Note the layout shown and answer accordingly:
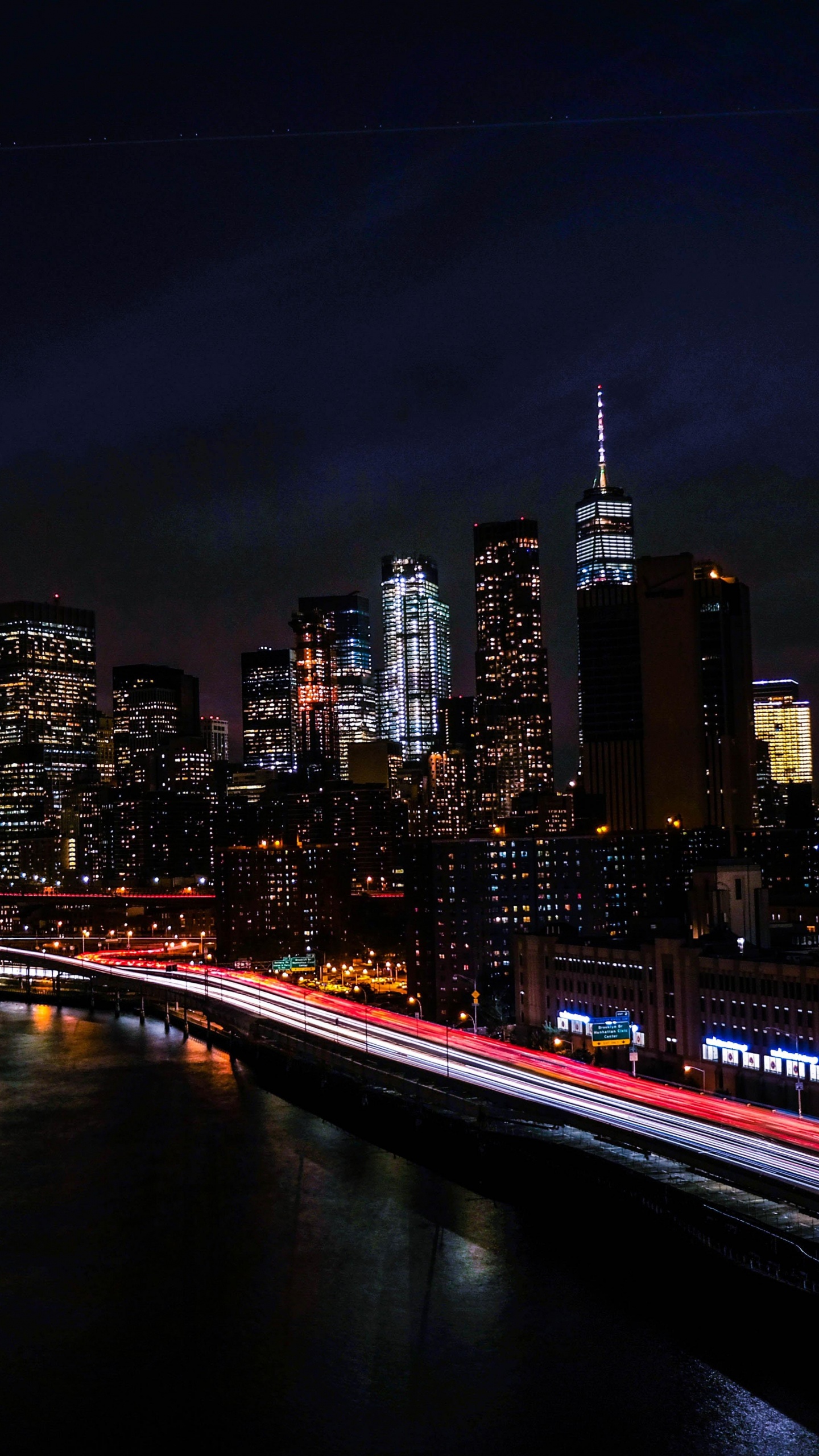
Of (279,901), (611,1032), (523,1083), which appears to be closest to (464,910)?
(611,1032)

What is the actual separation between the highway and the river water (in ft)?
9.39

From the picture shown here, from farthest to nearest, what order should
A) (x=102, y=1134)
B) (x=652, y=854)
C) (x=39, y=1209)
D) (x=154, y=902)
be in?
1. (x=154, y=902)
2. (x=652, y=854)
3. (x=102, y=1134)
4. (x=39, y=1209)

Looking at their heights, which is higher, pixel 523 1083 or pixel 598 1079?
pixel 598 1079

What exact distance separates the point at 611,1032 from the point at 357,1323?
22358mm

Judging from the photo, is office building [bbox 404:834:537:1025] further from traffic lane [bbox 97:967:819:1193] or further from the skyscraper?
the skyscraper

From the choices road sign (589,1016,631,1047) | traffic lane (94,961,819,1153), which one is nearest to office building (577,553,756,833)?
traffic lane (94,961,819,1153)

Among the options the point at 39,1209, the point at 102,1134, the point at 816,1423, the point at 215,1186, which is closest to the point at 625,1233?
the point at 816,1423

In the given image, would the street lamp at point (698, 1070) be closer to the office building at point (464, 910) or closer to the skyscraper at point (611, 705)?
the office building at point (464, 910)

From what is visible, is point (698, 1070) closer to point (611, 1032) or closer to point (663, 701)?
point (611, 1032)

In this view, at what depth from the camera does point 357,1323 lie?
28031 mm

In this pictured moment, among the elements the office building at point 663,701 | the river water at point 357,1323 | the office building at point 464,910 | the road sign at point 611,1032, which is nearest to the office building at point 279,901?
the office building at point 464,910

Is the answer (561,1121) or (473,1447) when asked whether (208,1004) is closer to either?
(561,1121)

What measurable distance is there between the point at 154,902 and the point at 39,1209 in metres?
94.7

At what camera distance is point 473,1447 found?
23078mm
